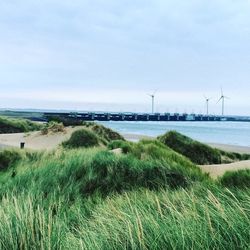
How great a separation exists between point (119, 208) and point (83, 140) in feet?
48.4

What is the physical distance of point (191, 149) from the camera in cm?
1788

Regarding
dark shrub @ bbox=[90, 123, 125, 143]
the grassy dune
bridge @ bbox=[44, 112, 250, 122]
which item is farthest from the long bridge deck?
the grassy dune

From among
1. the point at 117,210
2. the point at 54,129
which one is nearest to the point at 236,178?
the point at 117,210

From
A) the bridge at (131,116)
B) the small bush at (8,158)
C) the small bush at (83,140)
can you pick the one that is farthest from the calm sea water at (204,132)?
the small bush at (8,158)

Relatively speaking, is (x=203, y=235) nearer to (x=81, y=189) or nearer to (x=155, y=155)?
(x=81, y=189)

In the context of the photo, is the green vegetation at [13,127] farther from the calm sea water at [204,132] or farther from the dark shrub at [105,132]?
the dark shrub at [105,132]

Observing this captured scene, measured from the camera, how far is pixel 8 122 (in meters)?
41.4

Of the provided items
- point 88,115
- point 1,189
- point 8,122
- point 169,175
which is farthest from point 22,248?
point 88,115

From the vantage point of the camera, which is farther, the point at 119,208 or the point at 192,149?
the point at 192,149

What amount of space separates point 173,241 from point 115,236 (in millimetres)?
532

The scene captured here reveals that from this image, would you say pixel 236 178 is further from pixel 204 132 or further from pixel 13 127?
pixel 204 132

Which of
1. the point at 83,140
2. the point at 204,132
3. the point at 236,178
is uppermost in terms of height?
the point at 236,178

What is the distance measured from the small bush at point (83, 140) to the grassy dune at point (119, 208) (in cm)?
873

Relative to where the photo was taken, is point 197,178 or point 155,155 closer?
point 197,178
